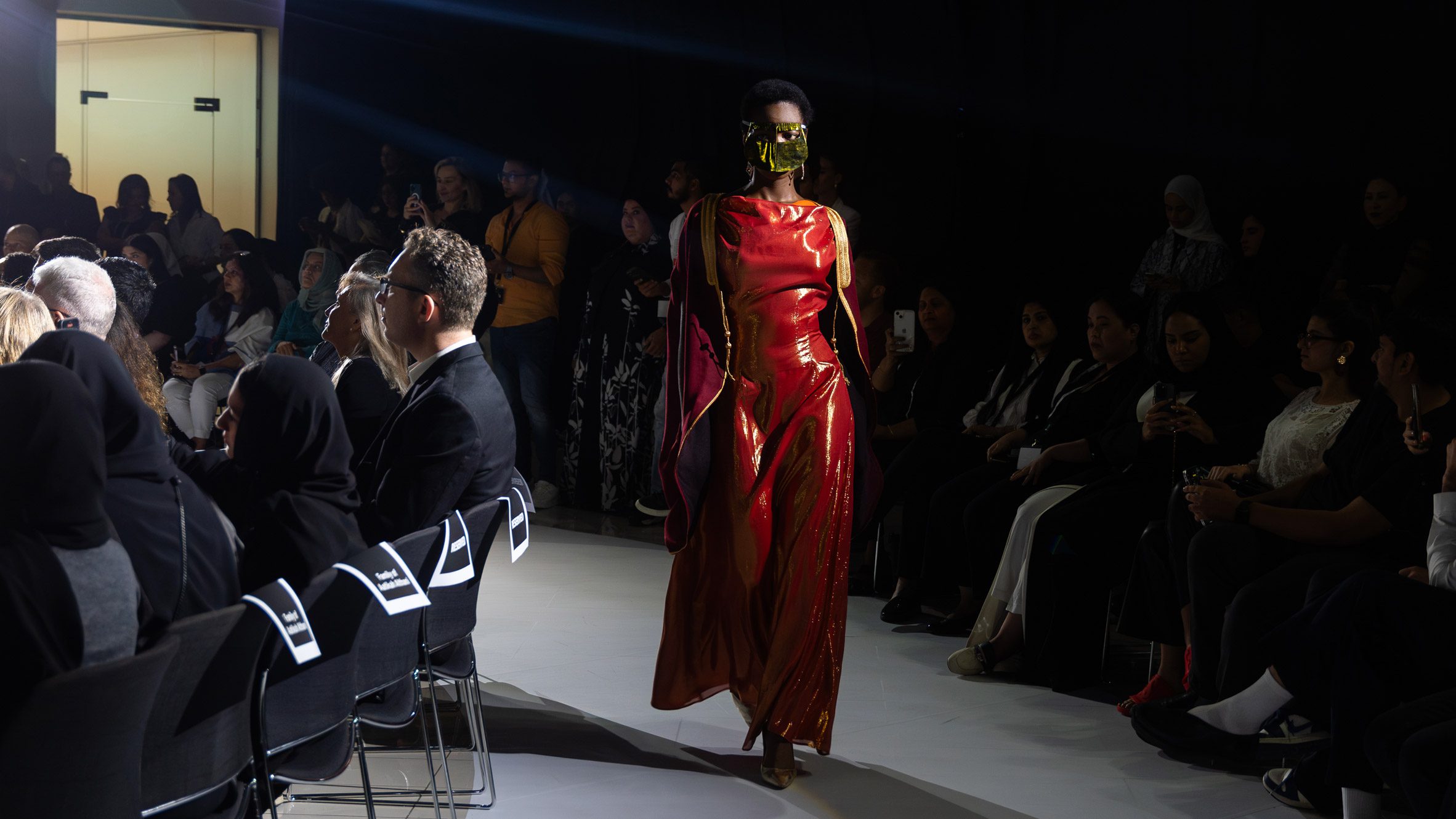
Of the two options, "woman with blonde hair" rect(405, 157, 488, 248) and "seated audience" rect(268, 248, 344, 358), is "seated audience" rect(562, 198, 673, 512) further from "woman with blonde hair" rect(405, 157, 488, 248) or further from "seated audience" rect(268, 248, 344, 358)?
"seated audience" rect(268, 248, 344, 358)

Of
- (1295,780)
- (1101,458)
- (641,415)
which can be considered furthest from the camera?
(641,415)

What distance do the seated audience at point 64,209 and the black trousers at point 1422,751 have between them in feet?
28.9

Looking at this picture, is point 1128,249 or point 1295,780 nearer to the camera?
point 1295,780

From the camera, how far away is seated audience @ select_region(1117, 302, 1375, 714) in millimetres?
3648

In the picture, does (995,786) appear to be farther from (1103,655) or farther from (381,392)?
(381,392)

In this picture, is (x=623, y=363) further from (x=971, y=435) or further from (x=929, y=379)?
(x=971, y=435)

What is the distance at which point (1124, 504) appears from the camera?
4.23 meters

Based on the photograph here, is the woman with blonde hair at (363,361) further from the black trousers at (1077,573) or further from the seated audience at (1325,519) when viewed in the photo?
the seated audience at (1325,519)

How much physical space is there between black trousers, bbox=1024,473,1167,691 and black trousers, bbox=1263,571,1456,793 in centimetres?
125

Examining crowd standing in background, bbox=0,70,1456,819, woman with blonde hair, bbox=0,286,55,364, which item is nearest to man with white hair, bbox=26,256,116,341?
crowd standing in background, bbox=0,70,1456,819

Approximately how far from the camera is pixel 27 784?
145 cm

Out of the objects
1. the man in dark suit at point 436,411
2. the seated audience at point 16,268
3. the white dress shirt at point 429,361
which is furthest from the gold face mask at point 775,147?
the seated audience at point 16,268

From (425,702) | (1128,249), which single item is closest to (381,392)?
(425,702)

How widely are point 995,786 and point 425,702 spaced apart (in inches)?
62.9
